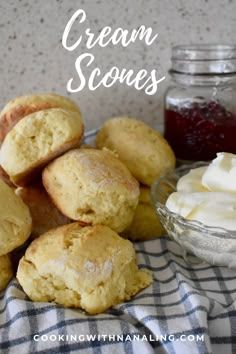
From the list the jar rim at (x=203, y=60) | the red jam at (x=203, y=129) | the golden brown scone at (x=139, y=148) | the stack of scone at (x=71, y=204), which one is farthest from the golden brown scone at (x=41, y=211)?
the jar rim at (x=203, y=60)

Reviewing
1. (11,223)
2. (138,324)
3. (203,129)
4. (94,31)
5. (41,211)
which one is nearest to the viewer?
(138,324)

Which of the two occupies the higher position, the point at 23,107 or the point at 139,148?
the point at 23,107

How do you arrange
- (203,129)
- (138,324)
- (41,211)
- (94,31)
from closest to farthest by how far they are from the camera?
(138,324) < (41,211) < (203,129) < (94,31)

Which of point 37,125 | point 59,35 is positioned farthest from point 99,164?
point 59,35

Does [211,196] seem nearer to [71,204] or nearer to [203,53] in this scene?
[71,204]

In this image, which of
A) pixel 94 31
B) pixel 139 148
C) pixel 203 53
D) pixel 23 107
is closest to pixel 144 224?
pixel 139 148

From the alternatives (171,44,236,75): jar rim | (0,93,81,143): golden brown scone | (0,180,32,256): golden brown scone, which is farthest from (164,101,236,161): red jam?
(0,180,32,256): golden brown scone
